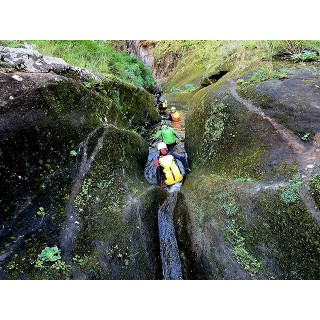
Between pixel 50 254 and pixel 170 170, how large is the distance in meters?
3.53

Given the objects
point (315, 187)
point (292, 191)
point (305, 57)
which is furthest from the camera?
point (305, 57)

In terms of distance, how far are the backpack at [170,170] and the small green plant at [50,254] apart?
10.8 feet

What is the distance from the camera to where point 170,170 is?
22.8 ft

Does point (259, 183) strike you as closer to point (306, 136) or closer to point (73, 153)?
point (306, 136)

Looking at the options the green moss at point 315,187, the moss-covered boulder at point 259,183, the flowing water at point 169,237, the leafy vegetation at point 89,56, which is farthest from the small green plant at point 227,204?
the leafy vegetation at point 89,56

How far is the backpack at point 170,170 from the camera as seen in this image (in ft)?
22.9

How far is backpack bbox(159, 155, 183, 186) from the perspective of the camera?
22.9 ft

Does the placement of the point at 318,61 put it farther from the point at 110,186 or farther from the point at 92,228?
the point at 92,228

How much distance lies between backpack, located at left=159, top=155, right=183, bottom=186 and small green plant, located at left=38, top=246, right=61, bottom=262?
3.29m

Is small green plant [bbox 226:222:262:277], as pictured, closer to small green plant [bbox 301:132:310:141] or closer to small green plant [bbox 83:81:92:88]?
small green plant [bbox 301:132:310:141]

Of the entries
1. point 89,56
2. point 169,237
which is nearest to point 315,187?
point 169,237

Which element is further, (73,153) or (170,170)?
(170,170)

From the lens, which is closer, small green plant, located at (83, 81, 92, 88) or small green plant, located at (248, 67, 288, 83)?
small green plant, located at (248, 67, 288, 83)

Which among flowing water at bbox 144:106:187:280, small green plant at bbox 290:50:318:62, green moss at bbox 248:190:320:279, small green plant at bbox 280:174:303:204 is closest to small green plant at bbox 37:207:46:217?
flowing water at bbox 144:106:187:280
